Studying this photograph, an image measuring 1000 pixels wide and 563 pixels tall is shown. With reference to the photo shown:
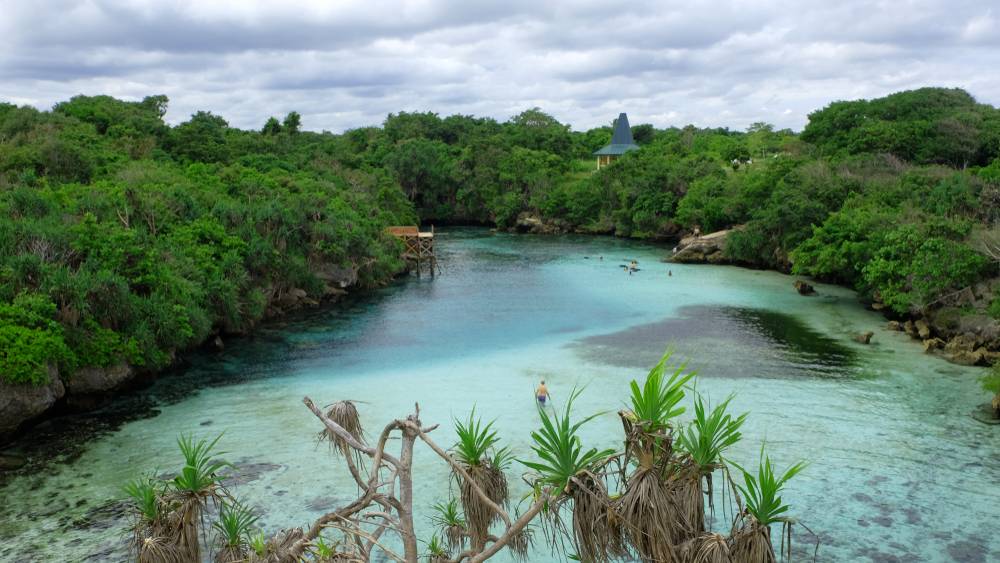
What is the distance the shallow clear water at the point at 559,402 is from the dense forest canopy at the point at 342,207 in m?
2.24

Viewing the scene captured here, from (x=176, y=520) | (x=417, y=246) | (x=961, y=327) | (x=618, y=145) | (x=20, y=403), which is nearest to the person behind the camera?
(x=176, y=520)

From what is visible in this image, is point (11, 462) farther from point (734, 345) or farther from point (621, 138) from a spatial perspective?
point (621, 138)

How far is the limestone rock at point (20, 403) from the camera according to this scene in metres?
17.0

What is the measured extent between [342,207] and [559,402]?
23190 millimetres

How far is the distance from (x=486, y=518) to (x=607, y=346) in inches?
851

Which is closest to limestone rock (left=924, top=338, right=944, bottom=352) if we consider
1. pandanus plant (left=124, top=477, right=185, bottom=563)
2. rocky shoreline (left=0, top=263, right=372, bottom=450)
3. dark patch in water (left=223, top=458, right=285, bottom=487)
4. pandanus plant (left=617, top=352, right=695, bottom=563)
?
dark patch in water (left=223, top=458, right=285, bottom=487)

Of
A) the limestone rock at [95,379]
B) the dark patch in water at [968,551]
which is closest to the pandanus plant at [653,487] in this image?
the dark patch in water at [968,551]

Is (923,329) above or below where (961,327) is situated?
below

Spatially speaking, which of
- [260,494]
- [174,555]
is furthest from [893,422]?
[174,555]

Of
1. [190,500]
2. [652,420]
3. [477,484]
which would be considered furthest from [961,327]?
[190,500]

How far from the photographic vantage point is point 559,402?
20.1 m

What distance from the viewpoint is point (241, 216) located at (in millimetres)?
31562

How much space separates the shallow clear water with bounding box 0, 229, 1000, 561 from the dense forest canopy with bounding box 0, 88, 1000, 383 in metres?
2.24

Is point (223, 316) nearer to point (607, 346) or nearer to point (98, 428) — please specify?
point (98, 428)
